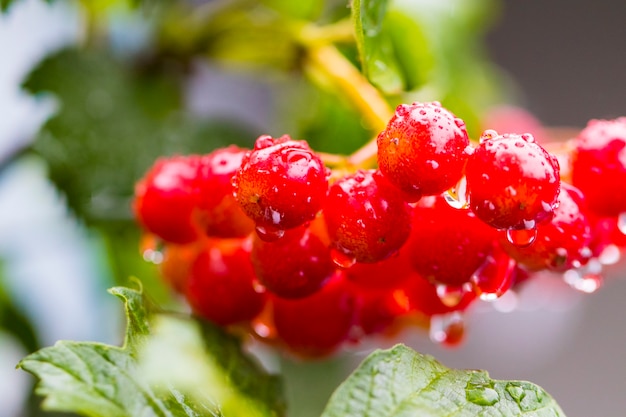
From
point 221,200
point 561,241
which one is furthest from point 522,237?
point 221,200

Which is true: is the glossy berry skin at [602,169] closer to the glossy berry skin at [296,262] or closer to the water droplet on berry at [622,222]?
the water droplet on berry at [622,222]

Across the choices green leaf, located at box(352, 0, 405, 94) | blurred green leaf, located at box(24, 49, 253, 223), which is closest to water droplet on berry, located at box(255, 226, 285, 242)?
green leaf, located at box(352, 0, 405, 94)

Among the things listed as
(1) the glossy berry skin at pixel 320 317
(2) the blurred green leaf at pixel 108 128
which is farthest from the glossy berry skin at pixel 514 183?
(2) the blurred green leaf at pixel 108 128

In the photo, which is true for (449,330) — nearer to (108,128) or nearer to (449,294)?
(449,294)

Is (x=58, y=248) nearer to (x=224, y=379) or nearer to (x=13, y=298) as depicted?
(x=13, y=298)

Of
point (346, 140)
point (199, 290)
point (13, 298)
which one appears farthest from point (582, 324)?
point (199, 290)

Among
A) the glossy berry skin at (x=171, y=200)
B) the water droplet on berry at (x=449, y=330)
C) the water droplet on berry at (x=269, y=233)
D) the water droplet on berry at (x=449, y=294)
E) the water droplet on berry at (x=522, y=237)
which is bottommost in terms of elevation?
the water droplet on berry at (x=449, y=330)

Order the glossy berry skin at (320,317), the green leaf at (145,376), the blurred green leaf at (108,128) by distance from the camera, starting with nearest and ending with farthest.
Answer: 1. the green leaf at (145,376)
2. the glossy berry skin at (320,317)
3. the blurred green leaf at (108,128)
